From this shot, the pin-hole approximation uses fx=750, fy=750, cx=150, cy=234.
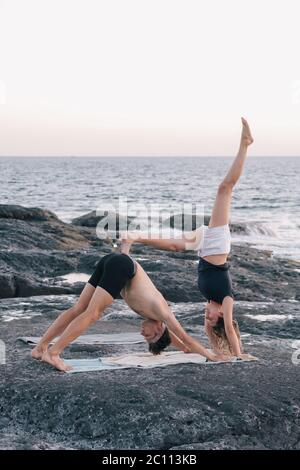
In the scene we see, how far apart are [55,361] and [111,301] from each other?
79cm

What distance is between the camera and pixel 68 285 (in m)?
12.6

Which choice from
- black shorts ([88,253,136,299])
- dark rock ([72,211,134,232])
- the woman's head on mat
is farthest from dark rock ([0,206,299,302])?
dark rock ([72,211,134,232])

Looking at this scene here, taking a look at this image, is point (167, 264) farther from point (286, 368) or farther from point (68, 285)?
point (286, 368)

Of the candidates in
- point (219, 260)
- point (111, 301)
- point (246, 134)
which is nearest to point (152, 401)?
point (111, 301)

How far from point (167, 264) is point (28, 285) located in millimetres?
2797

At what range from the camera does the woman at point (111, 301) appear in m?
6.96

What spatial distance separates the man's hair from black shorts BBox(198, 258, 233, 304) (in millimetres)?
602

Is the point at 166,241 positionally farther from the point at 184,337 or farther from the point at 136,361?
the point at 136,361

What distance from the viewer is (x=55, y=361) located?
7.14 m

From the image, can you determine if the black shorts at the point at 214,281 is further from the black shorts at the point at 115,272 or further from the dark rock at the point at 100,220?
the dark rock at the point at 100,220

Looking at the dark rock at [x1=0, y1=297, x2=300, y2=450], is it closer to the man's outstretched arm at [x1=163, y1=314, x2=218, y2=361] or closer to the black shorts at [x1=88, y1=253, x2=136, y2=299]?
the man's outstretched arm at [x1=163, y1=314, x2=218, y2=361]

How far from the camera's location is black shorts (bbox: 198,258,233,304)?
7.55 metres
